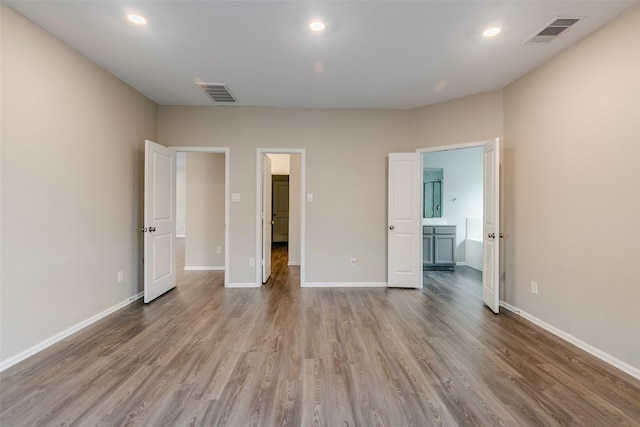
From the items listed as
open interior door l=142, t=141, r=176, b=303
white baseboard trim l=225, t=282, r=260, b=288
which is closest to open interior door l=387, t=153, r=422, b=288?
white baseboard trim l=225, t=282, r=260, b=288

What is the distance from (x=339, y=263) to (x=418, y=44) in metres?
3.01

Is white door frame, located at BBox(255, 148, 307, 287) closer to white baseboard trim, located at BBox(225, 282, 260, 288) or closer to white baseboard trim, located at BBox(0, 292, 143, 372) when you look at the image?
white baseboard trim, located at BBox(225, 282, 260, 288)

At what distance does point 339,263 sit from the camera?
4.37 metres

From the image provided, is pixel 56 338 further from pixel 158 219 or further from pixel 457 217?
pixel 457 217

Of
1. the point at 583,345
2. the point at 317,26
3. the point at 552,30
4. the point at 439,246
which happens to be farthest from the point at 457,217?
the point at 317,26

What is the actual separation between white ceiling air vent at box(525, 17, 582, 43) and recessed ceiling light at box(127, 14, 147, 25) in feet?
10.8

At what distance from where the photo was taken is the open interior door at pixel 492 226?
3256 millimetres

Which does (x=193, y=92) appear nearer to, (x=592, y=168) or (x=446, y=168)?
(x=592, y=168)

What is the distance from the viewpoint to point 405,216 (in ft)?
13.9

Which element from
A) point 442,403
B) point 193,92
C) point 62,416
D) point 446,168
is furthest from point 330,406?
point 446,168

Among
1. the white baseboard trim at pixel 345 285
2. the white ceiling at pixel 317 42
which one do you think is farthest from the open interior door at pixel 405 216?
the white ceiling at pixel 317 42

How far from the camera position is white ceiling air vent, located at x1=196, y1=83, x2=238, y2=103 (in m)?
A: 3.50

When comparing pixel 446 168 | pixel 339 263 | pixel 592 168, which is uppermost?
pixel 446 168

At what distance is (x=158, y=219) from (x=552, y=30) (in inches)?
184
